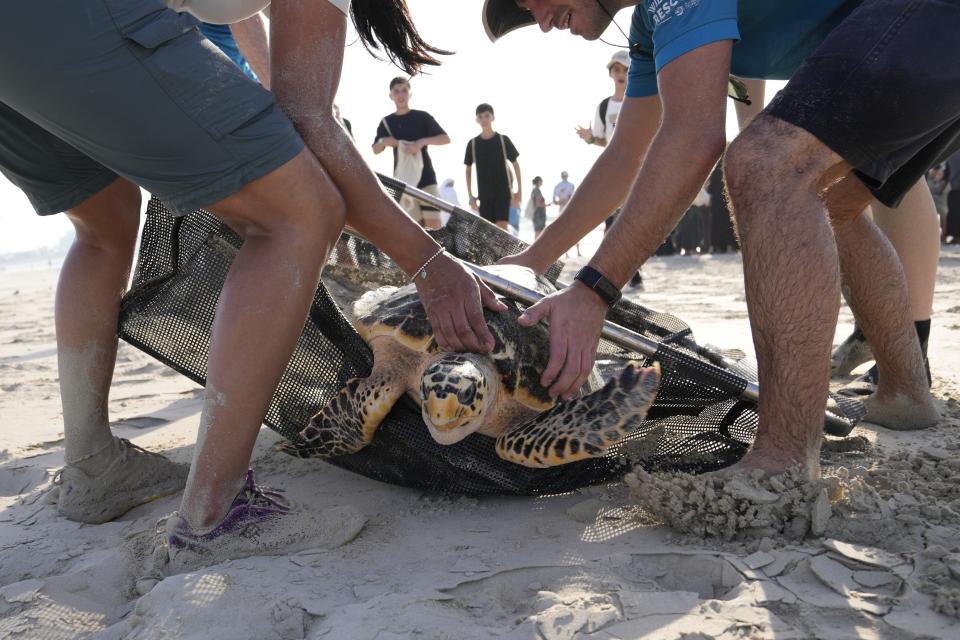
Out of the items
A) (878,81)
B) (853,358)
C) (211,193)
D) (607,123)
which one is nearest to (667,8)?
(878,81)

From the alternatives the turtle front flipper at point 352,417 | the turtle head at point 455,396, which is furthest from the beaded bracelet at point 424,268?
the turtle front flipper at point 352,417

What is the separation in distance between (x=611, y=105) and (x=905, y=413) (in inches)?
146

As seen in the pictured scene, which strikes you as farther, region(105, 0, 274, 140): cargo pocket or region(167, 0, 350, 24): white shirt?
region(167, 0, 350, 24): white shirt

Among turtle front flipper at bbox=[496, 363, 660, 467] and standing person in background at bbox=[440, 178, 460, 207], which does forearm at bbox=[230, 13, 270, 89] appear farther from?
standing person in background at bbox=[440, 178, 460, 207]

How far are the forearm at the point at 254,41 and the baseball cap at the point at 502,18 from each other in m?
0.70

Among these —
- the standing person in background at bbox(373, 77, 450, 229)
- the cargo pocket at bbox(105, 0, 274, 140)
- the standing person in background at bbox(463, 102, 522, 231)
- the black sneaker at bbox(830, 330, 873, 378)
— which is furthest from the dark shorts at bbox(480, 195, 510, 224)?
the cargo pocket at bbox(105, 0, 274, 140)

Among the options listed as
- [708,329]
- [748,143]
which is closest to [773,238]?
[748,143]

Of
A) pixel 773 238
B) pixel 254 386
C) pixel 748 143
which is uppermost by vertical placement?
pixel 748 143

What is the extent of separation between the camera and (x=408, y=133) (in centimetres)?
561

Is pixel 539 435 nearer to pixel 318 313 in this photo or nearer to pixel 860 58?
pixel 318 313

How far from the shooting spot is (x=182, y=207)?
1.26 m

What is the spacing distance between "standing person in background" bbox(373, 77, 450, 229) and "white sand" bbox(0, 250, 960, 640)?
4065mm

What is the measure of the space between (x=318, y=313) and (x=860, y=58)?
1266 mm

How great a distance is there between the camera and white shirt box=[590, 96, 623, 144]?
511cm
